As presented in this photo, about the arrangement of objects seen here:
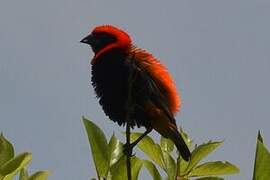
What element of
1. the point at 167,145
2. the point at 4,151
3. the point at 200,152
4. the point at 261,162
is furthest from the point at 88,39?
the point at 261,162

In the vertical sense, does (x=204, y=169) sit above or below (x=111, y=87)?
below

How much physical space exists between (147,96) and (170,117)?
29 cm

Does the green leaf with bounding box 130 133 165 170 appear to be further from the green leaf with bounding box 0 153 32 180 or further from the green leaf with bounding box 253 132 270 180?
the green leaf with bounding box 253 132 270 180

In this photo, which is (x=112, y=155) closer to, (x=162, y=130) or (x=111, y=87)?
(x=162, y=130)

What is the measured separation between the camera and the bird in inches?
202

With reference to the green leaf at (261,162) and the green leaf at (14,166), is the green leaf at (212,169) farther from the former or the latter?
the green leaf at (261,162)

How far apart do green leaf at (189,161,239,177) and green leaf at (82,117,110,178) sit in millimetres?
615

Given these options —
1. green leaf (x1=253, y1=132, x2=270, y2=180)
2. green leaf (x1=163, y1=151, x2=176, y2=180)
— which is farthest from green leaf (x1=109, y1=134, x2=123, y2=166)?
green leaf (x1=253, y1=132, x2=270, y2=180)

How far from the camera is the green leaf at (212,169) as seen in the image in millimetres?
3314

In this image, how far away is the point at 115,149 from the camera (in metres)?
3.05

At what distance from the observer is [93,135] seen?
300cm

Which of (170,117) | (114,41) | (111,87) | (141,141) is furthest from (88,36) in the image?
(141,141)

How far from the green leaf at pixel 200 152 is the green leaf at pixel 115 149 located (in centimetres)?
46

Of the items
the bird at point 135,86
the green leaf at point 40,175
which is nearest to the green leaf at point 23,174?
the green leaf at point 40,175
